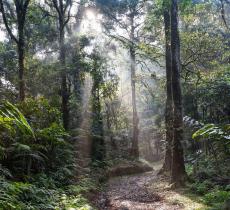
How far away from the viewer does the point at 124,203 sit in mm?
8234

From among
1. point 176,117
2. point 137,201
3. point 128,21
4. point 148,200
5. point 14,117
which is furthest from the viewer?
point 128,21

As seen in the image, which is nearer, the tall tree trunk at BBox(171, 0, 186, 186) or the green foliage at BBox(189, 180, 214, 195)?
the green foliage at BBox(189, 180, 214, 195)

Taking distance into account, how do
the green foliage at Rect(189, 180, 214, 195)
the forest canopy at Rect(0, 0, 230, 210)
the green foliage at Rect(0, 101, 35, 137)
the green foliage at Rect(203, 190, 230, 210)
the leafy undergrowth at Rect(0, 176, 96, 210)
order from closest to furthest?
the green foliage at Rect(0, 101, 35, 137) → the leafy undergrowth at Rect(0, 176, 96, 210) → the green foliage at Rect(203, 190, 230, 210) → the forest canopy at Rect(0, 0, 230, 210) → the green foliage at Rect(189, 180, 214, 195)

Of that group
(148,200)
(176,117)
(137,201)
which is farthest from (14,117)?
(176,117)

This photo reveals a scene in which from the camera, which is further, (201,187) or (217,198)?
(201,187)

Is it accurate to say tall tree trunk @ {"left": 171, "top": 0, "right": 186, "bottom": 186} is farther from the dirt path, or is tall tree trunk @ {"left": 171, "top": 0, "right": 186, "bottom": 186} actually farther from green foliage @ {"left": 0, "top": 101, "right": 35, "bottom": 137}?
green foliage @ {"left": 0, "top": 101, "right": 35, "bottom": 137}

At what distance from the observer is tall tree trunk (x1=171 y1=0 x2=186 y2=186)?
984 centimetres

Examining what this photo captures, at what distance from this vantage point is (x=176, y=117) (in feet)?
33.2

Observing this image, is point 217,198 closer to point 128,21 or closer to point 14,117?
point 14,117

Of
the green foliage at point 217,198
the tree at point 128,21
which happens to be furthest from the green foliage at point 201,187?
the tree at point 128,21

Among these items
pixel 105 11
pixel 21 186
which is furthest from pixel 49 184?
pixel 105 11

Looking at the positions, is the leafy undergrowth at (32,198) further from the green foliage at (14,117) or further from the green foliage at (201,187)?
the green foliage at (201,187)

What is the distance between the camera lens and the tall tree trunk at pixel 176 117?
9836 millimetres

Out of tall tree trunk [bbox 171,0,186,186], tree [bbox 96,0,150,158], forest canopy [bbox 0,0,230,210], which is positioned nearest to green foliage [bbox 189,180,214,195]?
forest canopy [bbox 0,0,230,210]
